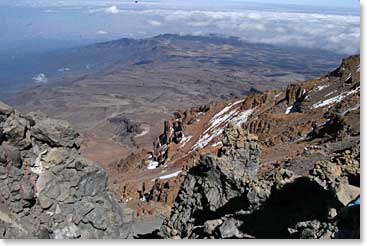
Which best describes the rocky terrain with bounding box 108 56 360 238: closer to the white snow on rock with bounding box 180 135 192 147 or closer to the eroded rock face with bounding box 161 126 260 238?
the eroded rock face with bounding box 161 126 260 238

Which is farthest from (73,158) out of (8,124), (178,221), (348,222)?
(348,222)

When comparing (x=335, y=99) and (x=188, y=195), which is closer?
(x=188, y=195)

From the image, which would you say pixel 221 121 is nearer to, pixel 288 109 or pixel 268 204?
pixel 288 109

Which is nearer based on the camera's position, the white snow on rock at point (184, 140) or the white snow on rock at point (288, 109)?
the white snow on rock at point (288, 109)

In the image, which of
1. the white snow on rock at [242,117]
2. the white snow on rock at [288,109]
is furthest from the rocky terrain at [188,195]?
the white snow on rock at [242,117]

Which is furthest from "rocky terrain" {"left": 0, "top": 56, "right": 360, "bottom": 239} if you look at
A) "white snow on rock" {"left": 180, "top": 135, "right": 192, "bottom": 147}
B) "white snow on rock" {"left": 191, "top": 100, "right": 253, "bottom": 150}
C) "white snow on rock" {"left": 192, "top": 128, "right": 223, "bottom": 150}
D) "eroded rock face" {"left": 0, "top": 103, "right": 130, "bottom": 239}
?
"white snow on rock" {"left": 180, "top": 135, "right": 192, "bottom": 147}

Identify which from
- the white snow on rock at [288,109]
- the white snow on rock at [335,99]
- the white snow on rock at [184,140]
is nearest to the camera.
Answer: the white snow on rock at [335,99]

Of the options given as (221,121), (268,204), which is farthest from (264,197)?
(221,121)

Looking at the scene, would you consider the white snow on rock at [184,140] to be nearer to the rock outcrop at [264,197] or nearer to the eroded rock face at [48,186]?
the rock outcrop at [264,197]
